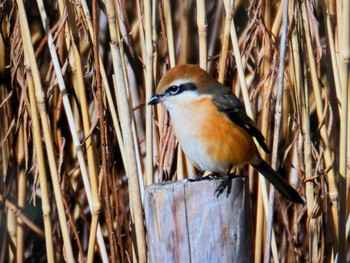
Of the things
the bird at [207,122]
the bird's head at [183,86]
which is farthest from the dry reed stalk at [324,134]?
the bird's head at [183,86]

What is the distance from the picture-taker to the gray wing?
2658 mm

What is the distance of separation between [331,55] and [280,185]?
0.55 m

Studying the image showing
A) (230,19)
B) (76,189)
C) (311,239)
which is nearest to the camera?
(230,19)

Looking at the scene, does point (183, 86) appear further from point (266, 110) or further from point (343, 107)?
point (343, 107)

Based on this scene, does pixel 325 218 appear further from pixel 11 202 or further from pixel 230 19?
pixel 11 202

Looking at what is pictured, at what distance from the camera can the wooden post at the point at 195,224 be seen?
1890mm

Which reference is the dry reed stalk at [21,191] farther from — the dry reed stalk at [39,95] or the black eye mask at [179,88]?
the black eye mask at [179,88]

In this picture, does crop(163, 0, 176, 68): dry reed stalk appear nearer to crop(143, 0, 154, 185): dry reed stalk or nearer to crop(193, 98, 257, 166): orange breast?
crop(143, 0, 154, 185): dry reed stalk

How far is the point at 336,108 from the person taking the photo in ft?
9.35

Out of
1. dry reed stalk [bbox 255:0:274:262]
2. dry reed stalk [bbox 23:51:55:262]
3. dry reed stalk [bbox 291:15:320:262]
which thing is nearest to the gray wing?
dry reed stalk [bbox 255:0:274:262]

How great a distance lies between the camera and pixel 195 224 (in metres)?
1.89

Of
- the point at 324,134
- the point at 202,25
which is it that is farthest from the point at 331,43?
the point at 202,25

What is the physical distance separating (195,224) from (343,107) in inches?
36.1

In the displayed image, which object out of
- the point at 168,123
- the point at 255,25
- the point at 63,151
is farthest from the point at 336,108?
the point at 63,151
